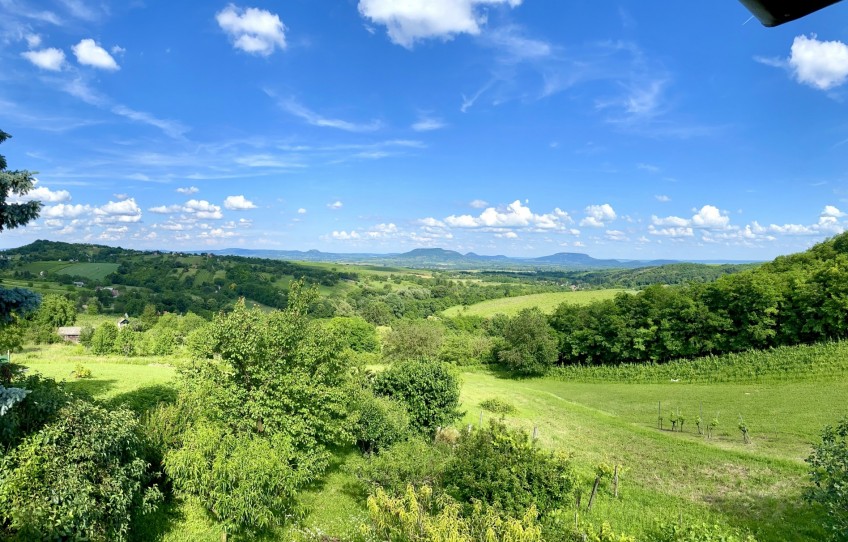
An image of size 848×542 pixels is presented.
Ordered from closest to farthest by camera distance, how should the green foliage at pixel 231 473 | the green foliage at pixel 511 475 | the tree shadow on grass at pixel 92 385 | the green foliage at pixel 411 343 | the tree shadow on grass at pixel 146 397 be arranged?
the green foliage at pixel 231 473
the green foliage at pixel 511 475
the tree shadow on grass at pixel 146 397
the tree shadow on grass at pixel 92 385
the green foliage at pixel 411 343

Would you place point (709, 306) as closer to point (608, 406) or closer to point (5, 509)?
point (608, 406)

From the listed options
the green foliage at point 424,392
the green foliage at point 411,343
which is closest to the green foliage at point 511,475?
the green foliage at point 424,392

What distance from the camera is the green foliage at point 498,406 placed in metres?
35.6

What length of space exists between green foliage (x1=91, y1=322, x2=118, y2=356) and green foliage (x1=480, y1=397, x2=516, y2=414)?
51.7 meters

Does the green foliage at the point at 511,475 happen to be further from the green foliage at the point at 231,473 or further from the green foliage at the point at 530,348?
the green foliage at the point at 530,348

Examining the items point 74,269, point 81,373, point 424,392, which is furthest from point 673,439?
point 74,269

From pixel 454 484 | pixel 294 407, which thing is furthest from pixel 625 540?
pixel 294 407

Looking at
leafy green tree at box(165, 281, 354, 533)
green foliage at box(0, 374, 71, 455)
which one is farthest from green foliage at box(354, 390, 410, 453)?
green foliage at box(0, 374, 71, 455)

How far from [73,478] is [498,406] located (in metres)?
29.8

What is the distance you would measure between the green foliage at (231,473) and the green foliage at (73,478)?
4.87ft

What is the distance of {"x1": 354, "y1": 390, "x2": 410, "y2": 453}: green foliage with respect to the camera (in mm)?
22703

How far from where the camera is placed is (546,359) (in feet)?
202

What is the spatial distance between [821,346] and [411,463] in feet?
155

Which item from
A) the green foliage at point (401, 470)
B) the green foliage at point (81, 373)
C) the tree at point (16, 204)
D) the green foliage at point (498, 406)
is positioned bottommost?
the green foliage at point (498, 406)
